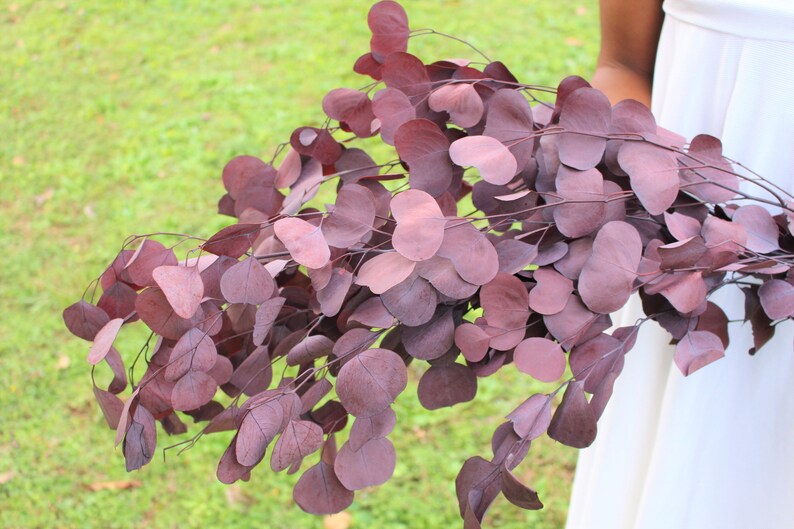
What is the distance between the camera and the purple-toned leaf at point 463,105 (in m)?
0.71

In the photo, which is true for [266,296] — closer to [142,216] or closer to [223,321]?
[223,321]

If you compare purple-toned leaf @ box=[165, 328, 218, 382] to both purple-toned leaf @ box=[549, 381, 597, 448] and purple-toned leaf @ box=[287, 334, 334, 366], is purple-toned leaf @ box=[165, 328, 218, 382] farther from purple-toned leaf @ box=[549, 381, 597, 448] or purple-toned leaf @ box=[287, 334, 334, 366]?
purple-toned leaf @ box=[549, 381, 597, 448]

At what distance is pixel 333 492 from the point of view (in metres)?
0.68

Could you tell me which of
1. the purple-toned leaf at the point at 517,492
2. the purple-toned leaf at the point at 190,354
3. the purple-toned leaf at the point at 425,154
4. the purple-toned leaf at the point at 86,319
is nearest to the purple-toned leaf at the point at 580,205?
the purple-toned leaf at the point at 425,154

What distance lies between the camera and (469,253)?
0.63 metres

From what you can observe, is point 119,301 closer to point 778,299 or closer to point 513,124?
point 513,124

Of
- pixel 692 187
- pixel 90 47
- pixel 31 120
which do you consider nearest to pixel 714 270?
pixel 692 187

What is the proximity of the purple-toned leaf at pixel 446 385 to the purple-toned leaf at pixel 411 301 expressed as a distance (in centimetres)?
10

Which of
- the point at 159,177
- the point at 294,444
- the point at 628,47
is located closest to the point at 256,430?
the point at 294,444

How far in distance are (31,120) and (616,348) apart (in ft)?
13.4

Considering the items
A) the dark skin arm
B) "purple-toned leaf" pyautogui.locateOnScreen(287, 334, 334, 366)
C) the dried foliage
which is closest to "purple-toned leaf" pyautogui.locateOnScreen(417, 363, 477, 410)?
the dried foliage

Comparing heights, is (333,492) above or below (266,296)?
below

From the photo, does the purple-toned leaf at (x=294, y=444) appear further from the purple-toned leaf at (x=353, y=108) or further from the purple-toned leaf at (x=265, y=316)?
the purple-toned leaf at (x=353, y=108)

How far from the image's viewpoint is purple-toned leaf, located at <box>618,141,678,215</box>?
0.67 metres
